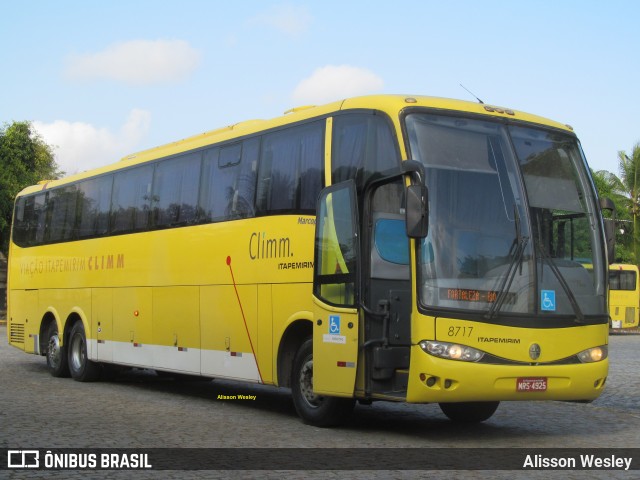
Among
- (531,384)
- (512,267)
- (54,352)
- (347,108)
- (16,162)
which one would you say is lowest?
(54,352)

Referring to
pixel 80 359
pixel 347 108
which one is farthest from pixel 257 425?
pixel 80 359

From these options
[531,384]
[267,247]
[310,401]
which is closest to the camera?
[531,384]

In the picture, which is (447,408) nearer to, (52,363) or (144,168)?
(144,168)

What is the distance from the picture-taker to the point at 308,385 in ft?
40.6

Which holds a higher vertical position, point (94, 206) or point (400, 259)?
point (94, 206)

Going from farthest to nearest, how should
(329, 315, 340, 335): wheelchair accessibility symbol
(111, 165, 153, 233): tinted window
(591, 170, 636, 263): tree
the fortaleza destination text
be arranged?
(591, 170, 636, 263): tree, (111, 165, 153, 233): tinted window, (329, 315, 340, 335): wheelchair accessibility symbol, the fortaleza destination text

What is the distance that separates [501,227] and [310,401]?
3303 millimetres

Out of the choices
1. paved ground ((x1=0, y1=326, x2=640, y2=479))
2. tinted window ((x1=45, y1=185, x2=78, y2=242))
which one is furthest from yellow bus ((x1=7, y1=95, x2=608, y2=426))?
tinted window ((x1=45, y1=185, x2=78, y2=242))

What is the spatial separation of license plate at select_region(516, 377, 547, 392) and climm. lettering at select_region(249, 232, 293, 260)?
3.61 metres

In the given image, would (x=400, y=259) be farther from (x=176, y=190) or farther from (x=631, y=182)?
(x=631, y=182)

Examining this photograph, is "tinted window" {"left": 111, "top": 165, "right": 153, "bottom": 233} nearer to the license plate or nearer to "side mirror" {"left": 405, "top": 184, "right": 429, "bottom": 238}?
"side mirror" {"left": 405, "top": 184, "right": 429, "bottom": 238}

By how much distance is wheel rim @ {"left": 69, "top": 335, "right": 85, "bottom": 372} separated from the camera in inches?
778

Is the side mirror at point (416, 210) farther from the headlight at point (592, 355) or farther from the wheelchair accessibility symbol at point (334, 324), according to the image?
the headlight at point (592, 355)

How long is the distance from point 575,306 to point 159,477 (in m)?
5.14
